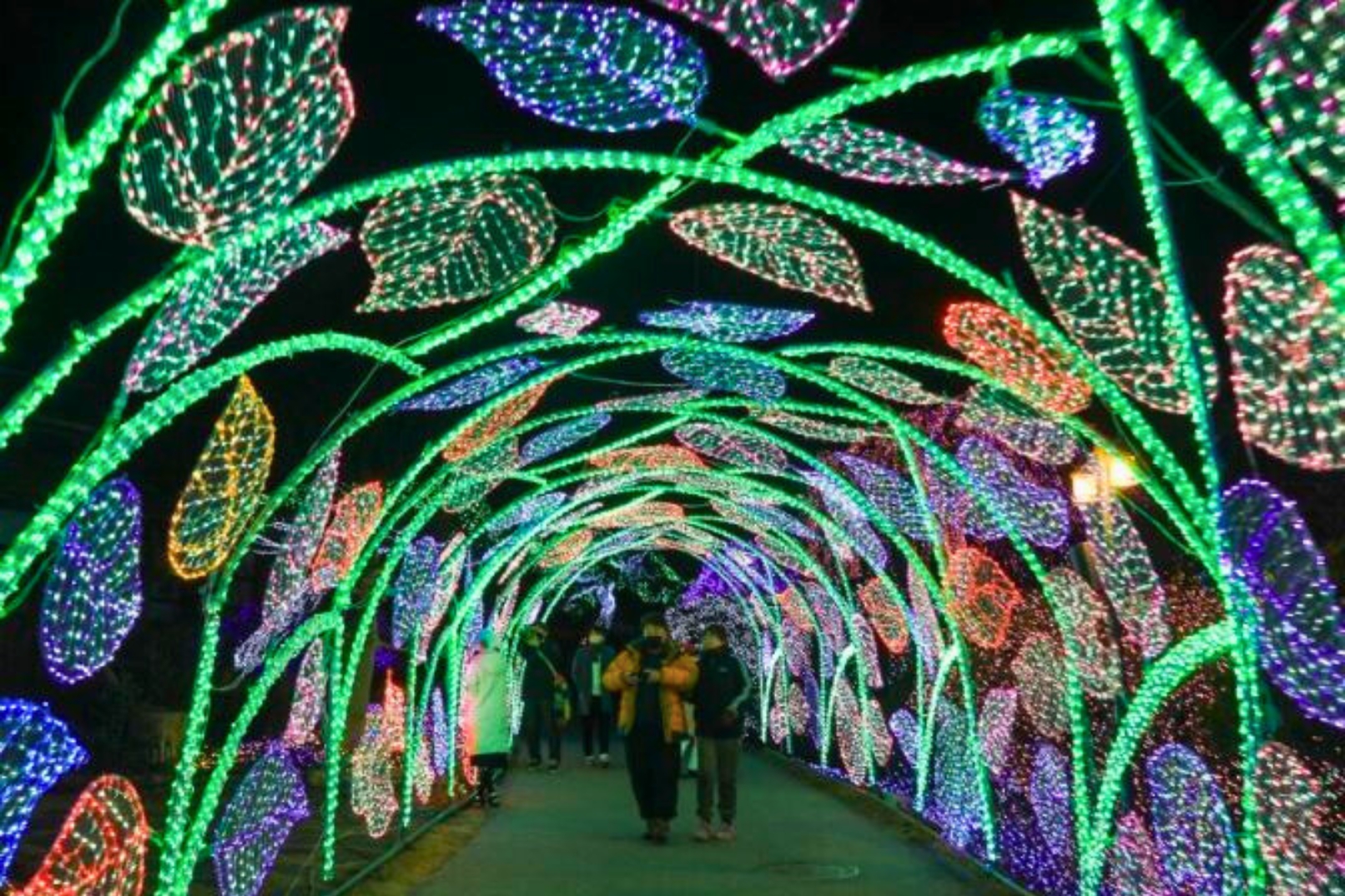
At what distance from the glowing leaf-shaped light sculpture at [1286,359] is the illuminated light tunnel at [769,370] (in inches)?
0.5

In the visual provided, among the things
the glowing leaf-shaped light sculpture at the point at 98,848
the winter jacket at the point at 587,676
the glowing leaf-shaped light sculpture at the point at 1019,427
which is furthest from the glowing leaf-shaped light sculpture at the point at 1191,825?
the winter jacket at the point at 587,676

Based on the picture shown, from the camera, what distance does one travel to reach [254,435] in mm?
6445

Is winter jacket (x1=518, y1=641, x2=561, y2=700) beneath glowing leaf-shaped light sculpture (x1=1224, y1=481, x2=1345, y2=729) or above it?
above

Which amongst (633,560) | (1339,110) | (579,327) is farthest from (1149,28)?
(633,560)

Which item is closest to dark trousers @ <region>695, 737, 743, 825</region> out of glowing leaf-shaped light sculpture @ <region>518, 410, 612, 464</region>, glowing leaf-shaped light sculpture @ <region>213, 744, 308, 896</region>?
glowing leaf-shaped light sculpture @ <region>518, 410, 612, 464</region>

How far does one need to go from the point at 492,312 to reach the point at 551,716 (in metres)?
11.9

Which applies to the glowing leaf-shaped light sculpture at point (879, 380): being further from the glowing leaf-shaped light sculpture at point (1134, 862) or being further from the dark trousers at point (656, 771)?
the dark trousers at point (656, 771)

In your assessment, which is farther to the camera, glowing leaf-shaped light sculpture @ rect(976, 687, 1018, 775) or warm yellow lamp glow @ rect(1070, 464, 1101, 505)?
glowing leaf-shaped light sculpture @ rect(976, 687, 1018, 775)

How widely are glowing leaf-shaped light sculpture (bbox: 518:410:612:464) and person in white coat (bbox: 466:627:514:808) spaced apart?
2.36m

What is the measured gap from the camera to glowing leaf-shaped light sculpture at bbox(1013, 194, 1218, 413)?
6.06 m

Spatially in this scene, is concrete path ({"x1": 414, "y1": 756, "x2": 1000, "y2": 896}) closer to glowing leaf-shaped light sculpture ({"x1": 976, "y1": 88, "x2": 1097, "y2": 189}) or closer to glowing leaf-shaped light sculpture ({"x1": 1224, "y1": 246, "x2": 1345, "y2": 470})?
glowing leaf-shaped light sculpture ({"x1": 976, "y1": 88, "x2": 1097, "y2": 189})

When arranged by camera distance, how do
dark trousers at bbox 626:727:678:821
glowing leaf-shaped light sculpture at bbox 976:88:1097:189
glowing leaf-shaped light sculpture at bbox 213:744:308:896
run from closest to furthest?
1. glowing leaf-shaped light sculpture at bbox 976:88:1097:189
2. glowing leaf-shaped light sculpture at bbox 213:744:308:896
3. dark trousers at bbox 626:727:678:821

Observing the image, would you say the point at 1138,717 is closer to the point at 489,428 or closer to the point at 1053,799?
the point at 1053,799

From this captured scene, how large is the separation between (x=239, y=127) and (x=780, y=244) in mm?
3324
